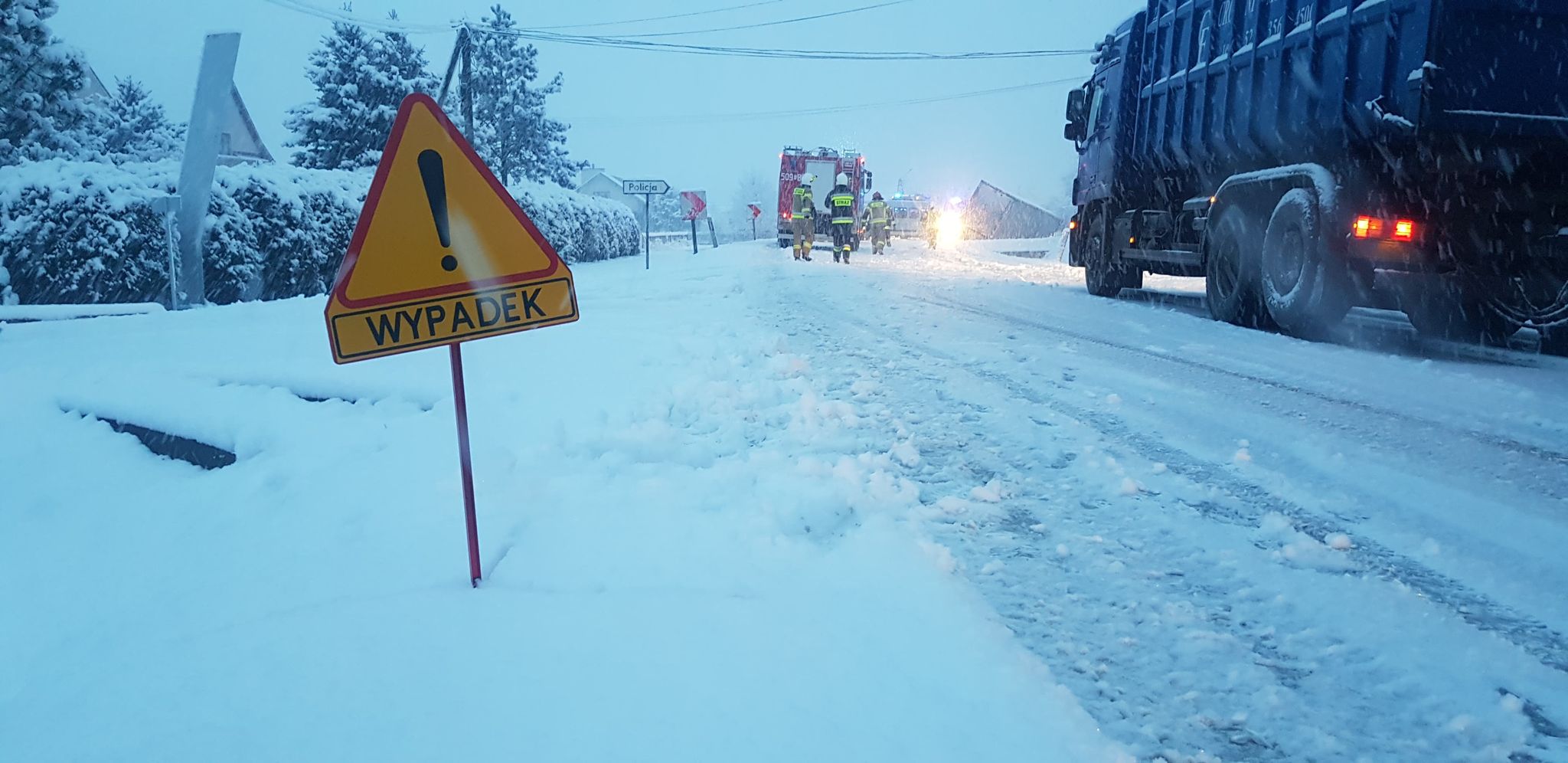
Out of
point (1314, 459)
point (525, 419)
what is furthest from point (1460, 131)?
point (525, 419)

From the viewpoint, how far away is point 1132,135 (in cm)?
1237

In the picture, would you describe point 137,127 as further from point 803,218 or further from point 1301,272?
point 1301,272

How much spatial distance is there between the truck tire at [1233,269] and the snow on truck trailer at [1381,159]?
0.02 m

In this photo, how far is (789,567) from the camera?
2.88m

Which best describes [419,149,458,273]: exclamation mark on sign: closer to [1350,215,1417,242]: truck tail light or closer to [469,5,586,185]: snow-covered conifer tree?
[1350,215,1417,242]: truck tail light

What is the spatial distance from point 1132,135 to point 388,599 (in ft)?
39.6

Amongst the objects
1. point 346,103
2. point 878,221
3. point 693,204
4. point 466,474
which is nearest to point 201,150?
point 466,474

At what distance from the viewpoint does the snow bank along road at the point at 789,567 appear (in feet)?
6.73

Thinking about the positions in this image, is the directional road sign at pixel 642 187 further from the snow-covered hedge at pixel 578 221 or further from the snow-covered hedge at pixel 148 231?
the snow-covered hedge at pixel 148 231

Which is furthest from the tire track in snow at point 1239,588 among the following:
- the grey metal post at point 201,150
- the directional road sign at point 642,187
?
the directional road sign at point 642,187

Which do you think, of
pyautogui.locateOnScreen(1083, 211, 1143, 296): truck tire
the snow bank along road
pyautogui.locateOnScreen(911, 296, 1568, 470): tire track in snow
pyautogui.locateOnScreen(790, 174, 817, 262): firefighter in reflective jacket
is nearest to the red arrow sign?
pyautogui.locateOnScreen(790, 174, 817, 262): firefighter in reflective jacket

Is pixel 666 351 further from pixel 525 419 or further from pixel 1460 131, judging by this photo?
pixel 1460 131

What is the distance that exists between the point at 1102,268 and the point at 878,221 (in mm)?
16266

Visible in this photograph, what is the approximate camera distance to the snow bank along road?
205 centimetres
